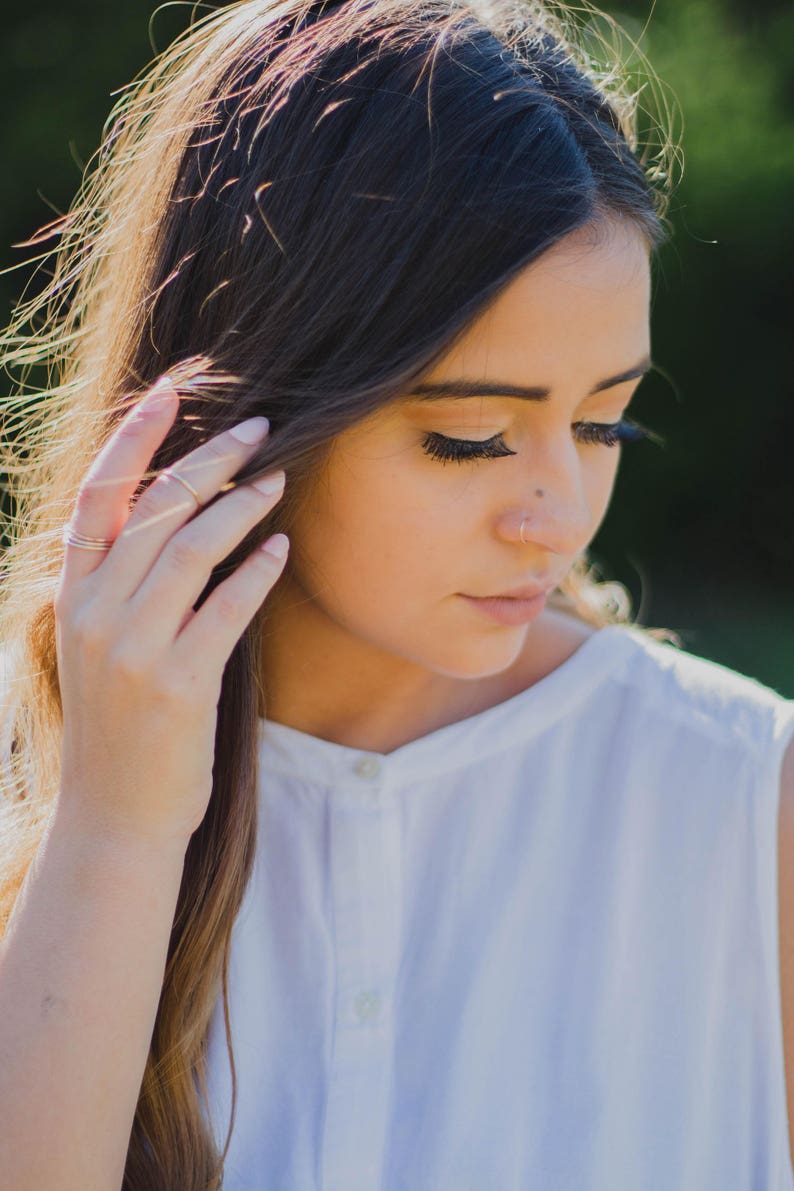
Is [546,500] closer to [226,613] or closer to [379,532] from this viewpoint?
[379,532]

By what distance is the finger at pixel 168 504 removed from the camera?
1.46 m

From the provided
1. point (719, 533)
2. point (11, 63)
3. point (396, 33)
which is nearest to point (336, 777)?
point (396, 33)

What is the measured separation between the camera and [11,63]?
14.4 ft

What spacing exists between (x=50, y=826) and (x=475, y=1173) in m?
0.70

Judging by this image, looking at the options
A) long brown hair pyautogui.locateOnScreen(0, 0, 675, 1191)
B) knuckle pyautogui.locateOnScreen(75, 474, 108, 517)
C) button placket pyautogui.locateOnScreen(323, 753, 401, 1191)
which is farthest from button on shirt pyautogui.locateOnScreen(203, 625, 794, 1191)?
knuckle pyautogui.locateOnScreen(75, 474, 108, 517)

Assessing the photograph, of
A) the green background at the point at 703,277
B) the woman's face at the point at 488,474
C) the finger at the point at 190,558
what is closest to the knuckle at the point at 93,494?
the finger at the point at 190,558

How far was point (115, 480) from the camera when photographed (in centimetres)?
148

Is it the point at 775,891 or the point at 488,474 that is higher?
the point at 488,474

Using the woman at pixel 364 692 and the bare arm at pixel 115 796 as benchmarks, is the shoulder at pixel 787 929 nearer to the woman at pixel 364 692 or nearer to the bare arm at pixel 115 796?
the woman at pixel 364 692

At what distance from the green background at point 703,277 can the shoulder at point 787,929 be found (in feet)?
8.18

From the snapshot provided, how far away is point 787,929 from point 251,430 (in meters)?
0.96

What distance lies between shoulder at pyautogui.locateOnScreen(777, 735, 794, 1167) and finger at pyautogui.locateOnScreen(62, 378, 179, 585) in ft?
3.13

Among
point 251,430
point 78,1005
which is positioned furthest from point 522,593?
point 78,1005

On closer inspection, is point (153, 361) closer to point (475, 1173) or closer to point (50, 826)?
point (50, 826)
